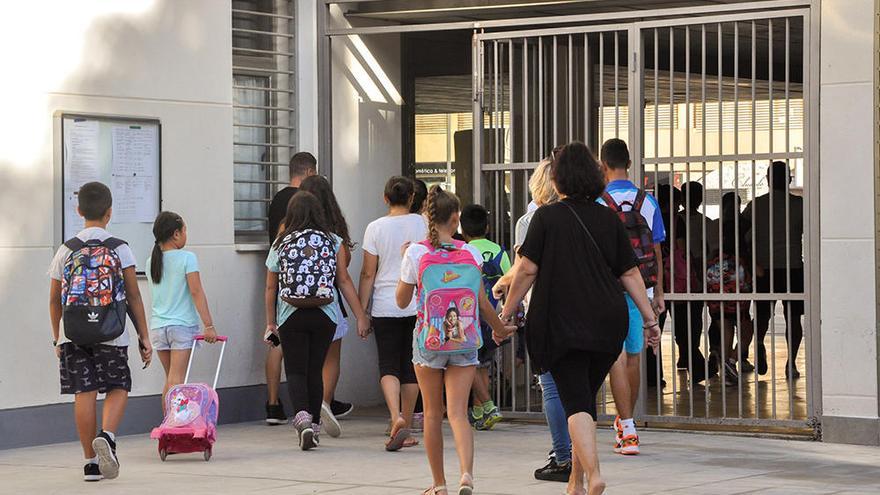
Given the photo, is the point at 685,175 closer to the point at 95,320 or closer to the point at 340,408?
the point at 340,408

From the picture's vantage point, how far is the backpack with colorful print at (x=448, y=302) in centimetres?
716

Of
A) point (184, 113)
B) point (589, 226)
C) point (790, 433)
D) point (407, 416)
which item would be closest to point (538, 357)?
point (589, 226)

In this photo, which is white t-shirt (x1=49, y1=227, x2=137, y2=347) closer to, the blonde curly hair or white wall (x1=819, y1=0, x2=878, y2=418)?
the blonde curly hair

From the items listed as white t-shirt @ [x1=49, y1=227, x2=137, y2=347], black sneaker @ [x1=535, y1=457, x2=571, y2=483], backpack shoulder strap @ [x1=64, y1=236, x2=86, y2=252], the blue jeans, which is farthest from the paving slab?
backpack shoulder strap @ [x1=64, y1=236, x2=86, y2=252]

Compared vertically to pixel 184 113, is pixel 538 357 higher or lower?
lower

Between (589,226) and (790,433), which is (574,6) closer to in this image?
(790,433)

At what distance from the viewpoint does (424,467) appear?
342 inches

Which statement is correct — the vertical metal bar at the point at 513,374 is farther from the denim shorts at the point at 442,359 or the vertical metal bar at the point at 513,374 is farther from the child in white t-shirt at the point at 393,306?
the denim shorts at the point at 442,359

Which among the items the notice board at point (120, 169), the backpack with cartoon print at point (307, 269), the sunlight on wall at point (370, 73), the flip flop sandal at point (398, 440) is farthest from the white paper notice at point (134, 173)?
the flip flop sandal at point (398, 440)

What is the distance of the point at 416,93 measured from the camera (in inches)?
508

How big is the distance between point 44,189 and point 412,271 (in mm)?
3487

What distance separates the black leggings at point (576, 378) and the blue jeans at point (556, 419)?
912 millimetres

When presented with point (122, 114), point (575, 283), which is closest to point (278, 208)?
point (122, 114)

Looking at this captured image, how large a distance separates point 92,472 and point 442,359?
2.17 metres
